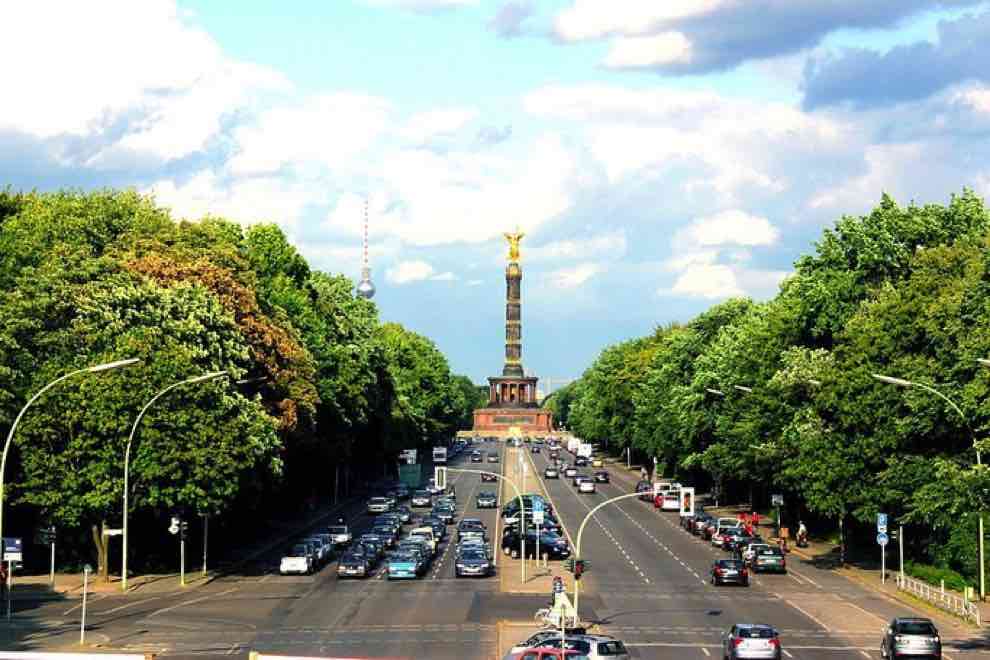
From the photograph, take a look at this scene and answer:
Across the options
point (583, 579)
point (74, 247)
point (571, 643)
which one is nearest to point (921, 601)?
point (583, 579)

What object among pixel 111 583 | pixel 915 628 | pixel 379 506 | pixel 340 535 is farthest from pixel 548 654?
pixel 379 506

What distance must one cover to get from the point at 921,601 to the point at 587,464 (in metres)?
128

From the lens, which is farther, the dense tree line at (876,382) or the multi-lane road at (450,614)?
the dense tree line at (876,382)

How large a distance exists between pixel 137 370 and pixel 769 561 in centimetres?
3058

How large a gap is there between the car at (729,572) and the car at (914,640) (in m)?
23.6

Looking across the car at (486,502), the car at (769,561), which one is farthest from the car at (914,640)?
the car at (486,502)

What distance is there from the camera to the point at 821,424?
8019 cm

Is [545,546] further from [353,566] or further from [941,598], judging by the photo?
[941,598]

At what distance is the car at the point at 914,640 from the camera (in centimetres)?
4562

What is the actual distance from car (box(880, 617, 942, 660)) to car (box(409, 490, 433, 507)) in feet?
266

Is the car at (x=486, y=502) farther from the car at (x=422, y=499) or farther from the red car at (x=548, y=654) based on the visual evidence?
the red car at (x=548, y=654)

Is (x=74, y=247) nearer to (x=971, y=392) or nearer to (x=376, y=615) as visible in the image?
(x=376, y=615)

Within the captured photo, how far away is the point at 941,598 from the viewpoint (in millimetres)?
62375

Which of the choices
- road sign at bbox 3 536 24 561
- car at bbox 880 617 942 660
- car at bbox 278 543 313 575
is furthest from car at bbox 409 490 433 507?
car at bbox 880 617 942 660
